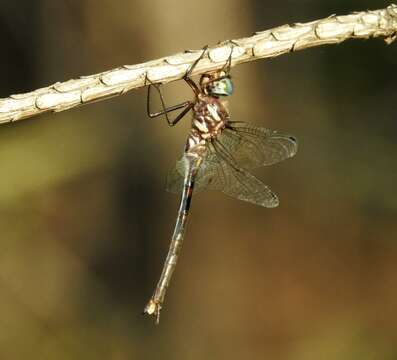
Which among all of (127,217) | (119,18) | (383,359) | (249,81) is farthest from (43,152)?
(383,359)

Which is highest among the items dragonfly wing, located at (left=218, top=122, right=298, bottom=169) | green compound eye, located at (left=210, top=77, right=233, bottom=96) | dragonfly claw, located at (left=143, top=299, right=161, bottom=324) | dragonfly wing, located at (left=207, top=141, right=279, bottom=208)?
green compound eye, located at (left=210, top=77, right=233, bottom=96)

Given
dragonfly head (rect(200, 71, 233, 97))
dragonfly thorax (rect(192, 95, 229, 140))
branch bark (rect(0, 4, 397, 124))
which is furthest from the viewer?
dragonfly thorax (rect(192, 95, 229, 140))

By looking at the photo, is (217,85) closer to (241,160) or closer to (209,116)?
(209,116)

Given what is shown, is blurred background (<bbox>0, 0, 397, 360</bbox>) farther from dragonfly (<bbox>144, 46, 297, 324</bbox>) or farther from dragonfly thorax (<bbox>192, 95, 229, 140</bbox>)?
dragonfly thorax (<bbox>192, 95, 229, 140</bbox>)

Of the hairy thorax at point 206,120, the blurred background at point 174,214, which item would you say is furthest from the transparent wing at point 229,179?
the blurred background at point 174,214

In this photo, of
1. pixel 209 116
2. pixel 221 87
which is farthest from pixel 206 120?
pixel 221 87

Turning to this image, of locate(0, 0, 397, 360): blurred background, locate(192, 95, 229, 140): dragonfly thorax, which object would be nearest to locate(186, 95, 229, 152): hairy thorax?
locate(192, 95, 229, 140): dragonfly thorax
